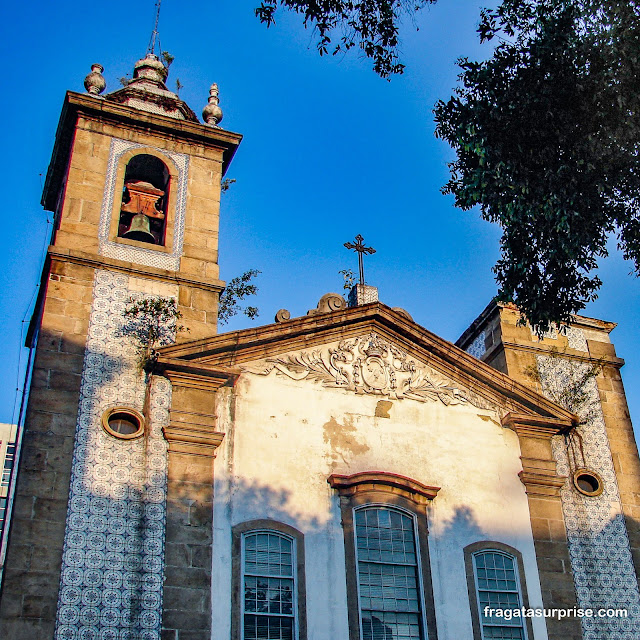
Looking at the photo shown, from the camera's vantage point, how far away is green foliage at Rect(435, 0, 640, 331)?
10945 mm

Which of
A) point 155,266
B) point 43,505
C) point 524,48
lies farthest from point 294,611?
point 524,48

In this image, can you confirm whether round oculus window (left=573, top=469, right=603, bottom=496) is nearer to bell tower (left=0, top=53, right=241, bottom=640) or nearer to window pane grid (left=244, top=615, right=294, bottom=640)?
window pane grid (left=244, top=615, right=294, bottom=640)

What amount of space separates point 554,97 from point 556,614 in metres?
6.88

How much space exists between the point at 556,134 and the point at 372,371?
4507 millimetres

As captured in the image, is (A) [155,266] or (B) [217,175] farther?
(B) [217,175]

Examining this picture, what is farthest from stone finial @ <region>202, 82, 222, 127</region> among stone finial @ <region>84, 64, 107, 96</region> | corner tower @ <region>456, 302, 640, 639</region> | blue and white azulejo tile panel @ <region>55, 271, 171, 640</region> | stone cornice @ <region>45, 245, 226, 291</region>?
corner tower @ <region>456, 302, 640, 639</region>

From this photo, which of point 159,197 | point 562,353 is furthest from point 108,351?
point 562,353

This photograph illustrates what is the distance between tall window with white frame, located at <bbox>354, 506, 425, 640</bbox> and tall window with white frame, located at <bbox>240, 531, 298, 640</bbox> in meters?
0.94

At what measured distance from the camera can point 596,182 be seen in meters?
11.3

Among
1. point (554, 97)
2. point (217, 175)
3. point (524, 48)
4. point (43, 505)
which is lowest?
point (43, 505)

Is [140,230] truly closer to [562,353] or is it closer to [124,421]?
[124,421]

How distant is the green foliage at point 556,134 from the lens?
10945 mm

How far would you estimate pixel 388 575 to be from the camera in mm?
12148

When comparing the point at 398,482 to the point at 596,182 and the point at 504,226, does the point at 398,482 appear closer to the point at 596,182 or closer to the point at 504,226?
the point at 504,226
